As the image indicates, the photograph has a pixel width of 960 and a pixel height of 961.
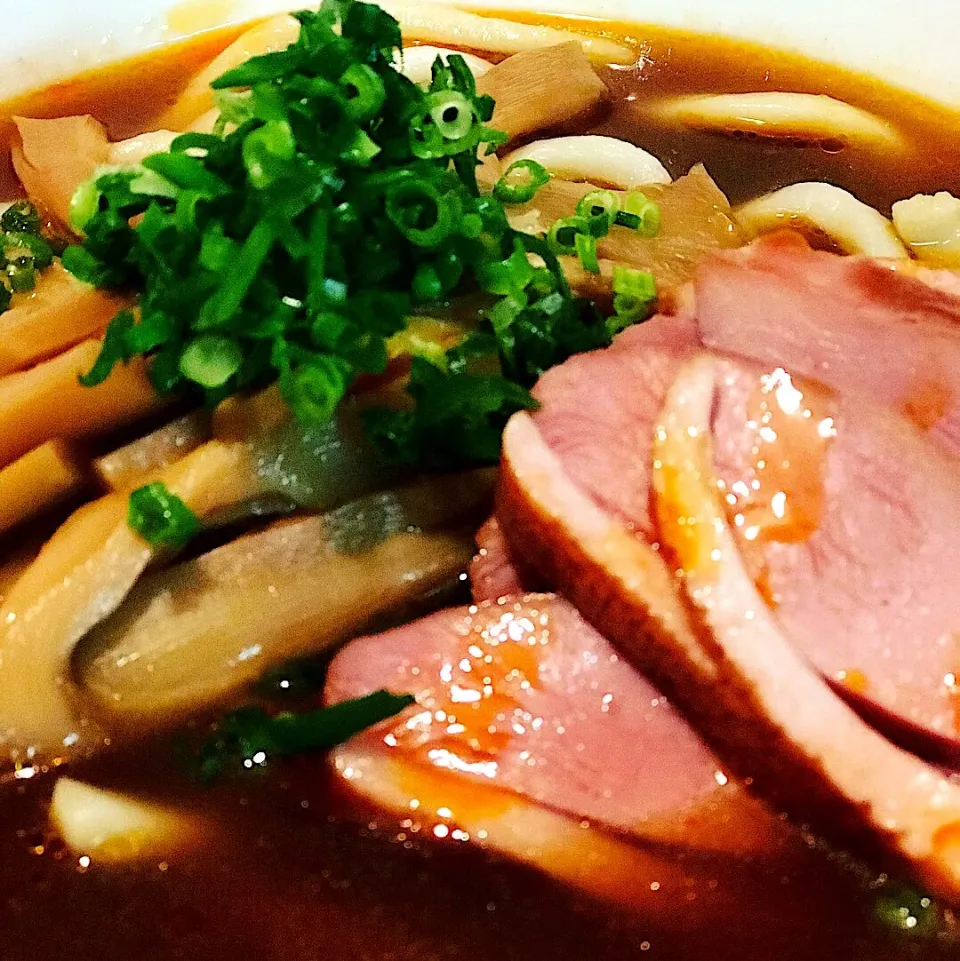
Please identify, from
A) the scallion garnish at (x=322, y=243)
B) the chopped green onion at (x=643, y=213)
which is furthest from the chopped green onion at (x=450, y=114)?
the chopped green onion at (x=643, y=213)

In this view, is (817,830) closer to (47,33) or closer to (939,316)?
(939,316)

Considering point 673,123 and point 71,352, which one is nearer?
point 71,352

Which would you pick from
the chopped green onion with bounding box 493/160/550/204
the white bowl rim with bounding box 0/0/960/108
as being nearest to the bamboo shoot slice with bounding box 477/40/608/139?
the chopped green onion with bounding box 493/160/550/204

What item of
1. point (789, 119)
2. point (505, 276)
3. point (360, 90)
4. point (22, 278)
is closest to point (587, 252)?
point (505, 276)

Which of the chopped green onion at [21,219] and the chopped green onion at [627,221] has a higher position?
the chopped green onion at [627,221]

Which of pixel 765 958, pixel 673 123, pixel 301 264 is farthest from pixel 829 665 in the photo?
pixel 673 123

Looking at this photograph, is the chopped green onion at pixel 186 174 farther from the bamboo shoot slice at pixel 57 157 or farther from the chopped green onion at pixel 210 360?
the bamboo shoot slice at pixel 57 157

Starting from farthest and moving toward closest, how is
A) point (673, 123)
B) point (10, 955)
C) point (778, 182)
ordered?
1. point (673, 123)
2. point (778, 182)
3. point (10, 955)

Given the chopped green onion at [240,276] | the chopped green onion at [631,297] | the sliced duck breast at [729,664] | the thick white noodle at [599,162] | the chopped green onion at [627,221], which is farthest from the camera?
the thick white noodle at [599,162]
